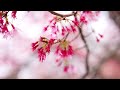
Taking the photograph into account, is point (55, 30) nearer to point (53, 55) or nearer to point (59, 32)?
point (59, 32)

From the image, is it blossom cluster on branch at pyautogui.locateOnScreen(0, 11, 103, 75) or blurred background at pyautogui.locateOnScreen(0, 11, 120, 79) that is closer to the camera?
blossom cluster on branch at pyautogui.locateOnScreen(0, 11, 103, 75)

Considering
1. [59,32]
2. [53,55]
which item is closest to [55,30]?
[59,32]

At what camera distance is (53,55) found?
2047 mm

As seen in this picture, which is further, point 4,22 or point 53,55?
point 53,55

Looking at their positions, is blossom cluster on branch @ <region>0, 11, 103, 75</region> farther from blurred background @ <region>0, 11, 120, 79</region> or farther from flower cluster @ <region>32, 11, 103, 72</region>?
blurred background @ <region>0, 11, 120, 79</region>

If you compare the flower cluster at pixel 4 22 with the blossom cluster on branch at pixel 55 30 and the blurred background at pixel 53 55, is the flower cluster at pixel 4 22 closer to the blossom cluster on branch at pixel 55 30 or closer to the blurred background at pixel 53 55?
the blossom cluster on branch at pixel 55 30

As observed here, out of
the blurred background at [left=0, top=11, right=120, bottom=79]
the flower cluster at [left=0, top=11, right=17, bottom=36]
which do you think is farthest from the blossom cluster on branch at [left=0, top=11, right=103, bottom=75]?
the blurred background at [left=0, top=11, right=120, bottom=79]

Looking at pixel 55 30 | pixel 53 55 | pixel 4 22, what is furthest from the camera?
pixel 53 55

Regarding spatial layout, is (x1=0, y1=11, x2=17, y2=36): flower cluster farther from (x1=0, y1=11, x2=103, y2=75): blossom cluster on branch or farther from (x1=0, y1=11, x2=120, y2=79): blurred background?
(x1=0, y1=11, x2=120, y2=79): blurred background

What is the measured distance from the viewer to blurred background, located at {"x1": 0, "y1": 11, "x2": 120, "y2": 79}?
1.97m
